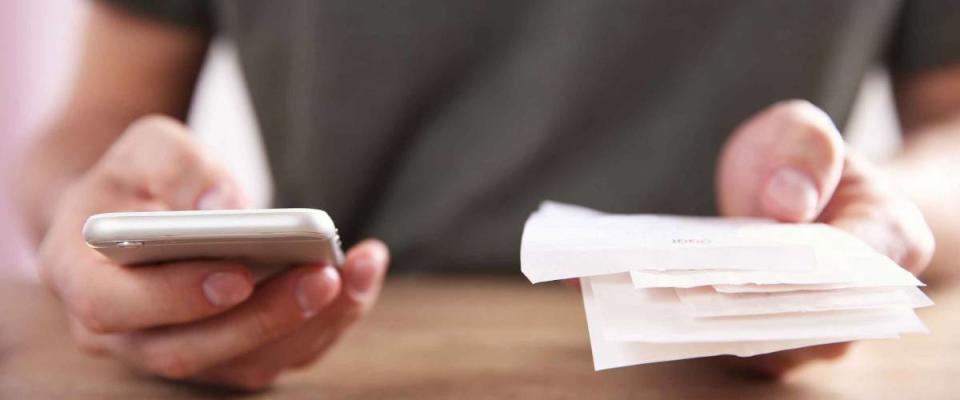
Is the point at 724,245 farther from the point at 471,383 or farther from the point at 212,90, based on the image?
the point at 212,90

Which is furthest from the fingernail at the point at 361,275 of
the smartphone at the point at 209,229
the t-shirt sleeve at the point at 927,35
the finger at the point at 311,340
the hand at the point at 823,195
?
the t-shirt sleeve at the point at 927,35

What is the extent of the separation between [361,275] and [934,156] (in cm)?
55

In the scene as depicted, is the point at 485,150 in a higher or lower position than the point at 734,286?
higher

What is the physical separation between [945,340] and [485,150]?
417 millimetres

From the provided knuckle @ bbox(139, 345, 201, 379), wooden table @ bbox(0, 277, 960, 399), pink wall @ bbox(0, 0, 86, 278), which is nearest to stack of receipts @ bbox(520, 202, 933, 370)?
wooden table @ bbox(0, 277, 960, 399)

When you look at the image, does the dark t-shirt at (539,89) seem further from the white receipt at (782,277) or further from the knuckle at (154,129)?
the white receipt at (782,277)

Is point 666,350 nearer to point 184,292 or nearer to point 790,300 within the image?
point 790,300

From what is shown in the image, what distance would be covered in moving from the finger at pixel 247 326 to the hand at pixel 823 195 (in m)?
0.25

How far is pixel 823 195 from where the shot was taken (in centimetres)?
41

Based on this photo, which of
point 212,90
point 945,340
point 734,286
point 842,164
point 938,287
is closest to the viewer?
point 734,286

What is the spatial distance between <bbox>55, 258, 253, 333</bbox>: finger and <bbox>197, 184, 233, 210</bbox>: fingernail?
55mm

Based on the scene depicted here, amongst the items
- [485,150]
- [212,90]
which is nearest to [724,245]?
[485,150]

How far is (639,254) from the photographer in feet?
1.02

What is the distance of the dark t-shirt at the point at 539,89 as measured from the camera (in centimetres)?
72
